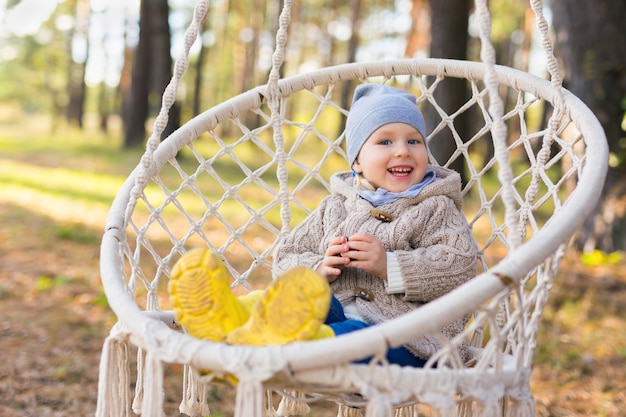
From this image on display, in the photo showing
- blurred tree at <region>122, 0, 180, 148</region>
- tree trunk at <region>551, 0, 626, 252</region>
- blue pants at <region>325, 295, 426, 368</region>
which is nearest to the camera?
blue pants at <region>325, 295, 426, 368</region>

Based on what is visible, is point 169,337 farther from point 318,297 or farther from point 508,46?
point 508,46

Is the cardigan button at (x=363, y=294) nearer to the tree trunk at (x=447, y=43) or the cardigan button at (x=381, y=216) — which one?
the cardigan button at (x=381, y=216)

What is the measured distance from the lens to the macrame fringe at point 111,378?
4.31 feet

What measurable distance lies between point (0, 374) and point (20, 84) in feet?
89.1

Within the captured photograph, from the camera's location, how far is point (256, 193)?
737 centimetres

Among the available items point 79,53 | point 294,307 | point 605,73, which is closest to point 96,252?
point 605,73

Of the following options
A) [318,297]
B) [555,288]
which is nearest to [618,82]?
[555,288]

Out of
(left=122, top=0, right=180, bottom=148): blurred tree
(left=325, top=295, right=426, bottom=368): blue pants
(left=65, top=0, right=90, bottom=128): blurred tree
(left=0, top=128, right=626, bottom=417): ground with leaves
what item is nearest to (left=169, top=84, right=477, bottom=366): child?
(left=325, top=295, right=426, bottom=368): blue pants

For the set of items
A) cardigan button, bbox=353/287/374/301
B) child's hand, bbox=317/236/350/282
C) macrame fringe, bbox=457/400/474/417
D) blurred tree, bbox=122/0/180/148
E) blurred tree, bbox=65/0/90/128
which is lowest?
macrame fringe, bbox=457/400/474/417

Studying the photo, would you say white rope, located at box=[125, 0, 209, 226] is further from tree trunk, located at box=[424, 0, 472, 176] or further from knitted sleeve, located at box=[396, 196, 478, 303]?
tree trunk, located at box=[424, 0, 472, 176]

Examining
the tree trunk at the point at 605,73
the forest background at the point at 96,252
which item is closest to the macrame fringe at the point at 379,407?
the forest background at the point at 96,252

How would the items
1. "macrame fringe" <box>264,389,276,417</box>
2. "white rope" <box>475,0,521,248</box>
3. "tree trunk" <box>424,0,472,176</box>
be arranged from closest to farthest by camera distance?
"white rope" <box>475,0,521,248</box> → "macrame fringe" <box>264,389,276,417</box> → "tree trunk" <box>424,0,472,176</box>

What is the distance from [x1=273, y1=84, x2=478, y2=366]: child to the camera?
153 cm

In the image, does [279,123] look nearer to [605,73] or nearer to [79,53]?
[605,73]
